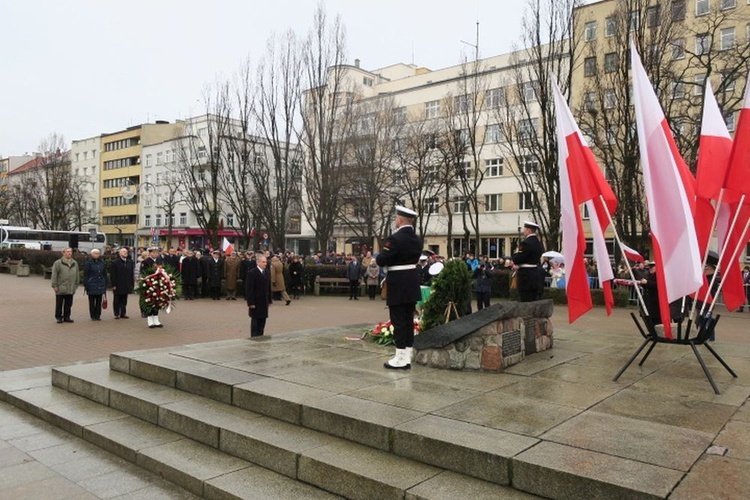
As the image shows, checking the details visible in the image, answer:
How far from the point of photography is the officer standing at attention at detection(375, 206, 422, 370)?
696 centimetres

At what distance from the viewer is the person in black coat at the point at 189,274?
2116cm

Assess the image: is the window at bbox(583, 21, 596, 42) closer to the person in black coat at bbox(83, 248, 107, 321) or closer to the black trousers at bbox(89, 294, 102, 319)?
the person in black coat at bbox(83, 248, 107, 321)

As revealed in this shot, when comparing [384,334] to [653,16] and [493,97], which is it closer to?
[653,16]

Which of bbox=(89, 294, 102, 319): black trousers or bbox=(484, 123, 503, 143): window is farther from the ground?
bbox=(484, 123, 503, 143): window

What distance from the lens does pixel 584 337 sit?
10125 mm

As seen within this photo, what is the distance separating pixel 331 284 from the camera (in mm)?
25141

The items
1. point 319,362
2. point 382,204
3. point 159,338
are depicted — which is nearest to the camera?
point 319,362

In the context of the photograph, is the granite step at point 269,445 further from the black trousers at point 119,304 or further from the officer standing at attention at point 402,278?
the black trousers at point 119,304

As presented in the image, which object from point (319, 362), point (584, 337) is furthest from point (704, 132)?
point (319, 362)

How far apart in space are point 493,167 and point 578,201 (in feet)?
144

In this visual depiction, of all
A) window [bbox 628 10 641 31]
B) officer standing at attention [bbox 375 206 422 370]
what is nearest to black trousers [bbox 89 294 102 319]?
officer standing at attention [bbox 375 206 422 370]

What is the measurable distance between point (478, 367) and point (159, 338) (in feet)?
24.8

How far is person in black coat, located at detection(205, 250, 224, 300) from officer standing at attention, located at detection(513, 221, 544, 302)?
14412mm

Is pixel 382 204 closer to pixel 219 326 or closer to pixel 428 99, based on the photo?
pixel 428 99
